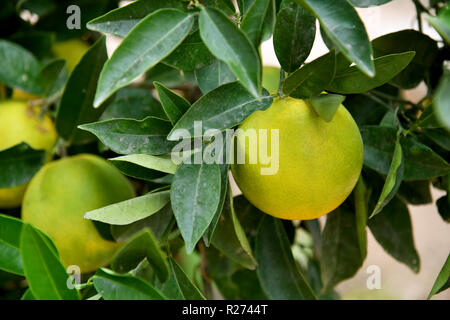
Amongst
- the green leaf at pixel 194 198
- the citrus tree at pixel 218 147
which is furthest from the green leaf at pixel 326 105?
the green leaf at pixel 194 198

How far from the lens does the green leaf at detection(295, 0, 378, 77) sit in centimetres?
43

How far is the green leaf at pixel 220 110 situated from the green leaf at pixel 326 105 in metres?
0.05

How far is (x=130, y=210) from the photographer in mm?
532

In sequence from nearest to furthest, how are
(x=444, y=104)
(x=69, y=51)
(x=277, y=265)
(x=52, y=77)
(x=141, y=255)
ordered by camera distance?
1. (x=444, y=104)
2. (x=141, y=255)
3. (x=277, y=265)
4. (x=52, y=77)
5. (x=69, y=51)

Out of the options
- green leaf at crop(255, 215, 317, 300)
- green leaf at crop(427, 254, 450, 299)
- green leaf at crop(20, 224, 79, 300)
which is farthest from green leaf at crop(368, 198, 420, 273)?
green leaf at crop(20, 224, 79, 300)

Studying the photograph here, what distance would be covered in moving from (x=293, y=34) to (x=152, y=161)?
0.56ft

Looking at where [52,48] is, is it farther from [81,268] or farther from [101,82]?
[101,82]

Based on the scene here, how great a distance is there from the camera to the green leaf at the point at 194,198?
470mm

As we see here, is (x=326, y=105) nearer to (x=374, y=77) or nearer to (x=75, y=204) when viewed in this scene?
(x=374, y=77)

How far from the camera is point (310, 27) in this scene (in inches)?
20.2

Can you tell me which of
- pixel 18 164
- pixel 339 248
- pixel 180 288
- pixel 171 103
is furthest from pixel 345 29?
pixel 18 164

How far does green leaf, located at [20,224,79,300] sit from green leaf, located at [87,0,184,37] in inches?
7.1

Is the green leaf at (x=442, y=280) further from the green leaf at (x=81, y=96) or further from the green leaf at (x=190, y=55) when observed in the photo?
the green leaf at (x=81, y=96)
